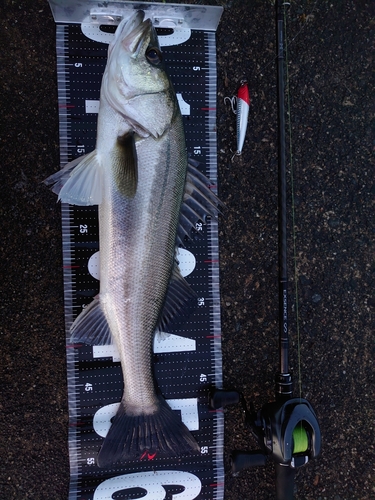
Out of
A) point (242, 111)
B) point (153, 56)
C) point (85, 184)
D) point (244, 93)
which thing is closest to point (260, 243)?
point (242, 111)

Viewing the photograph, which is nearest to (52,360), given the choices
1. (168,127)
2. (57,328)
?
(57,328)

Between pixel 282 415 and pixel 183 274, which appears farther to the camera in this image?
pixel 183 274

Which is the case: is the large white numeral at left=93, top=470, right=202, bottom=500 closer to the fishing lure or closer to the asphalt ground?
the asphalt ground

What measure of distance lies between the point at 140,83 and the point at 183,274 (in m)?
1.07

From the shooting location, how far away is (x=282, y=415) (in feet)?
6.89

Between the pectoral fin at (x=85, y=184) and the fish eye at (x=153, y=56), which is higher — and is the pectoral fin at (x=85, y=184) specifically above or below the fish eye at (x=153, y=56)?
below

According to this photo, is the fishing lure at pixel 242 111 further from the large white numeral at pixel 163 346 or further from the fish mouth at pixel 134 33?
the large white numeral at pixel 163 346

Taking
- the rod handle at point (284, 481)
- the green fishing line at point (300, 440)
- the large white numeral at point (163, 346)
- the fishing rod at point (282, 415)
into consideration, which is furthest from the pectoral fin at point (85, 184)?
the rod handle at point (284, 481)

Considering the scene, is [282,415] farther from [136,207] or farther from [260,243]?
[136,207]

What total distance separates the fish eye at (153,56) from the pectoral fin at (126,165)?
38cm

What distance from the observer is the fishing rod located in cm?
209

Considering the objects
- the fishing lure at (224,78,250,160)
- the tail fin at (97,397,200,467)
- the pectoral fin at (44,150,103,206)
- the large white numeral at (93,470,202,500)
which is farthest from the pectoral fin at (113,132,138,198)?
the large white numeral at (93,470,202,500)

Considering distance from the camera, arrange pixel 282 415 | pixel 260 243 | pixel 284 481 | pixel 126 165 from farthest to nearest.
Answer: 1. pixel 260 243
2. pixel 284 481
3. pixel 282 415
4. pixel 126 165

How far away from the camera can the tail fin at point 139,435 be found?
212 cm
